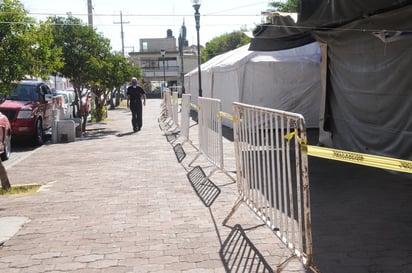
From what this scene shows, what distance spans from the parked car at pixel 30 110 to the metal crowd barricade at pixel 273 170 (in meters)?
8.47

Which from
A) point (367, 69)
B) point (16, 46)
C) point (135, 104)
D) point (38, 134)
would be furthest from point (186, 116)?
point (16, 46)

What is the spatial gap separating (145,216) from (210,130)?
10.2 feet

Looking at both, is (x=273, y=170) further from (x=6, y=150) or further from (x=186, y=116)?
(x=6, y=150)

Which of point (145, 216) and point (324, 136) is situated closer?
point (145, 216)

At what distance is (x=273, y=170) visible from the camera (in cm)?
441

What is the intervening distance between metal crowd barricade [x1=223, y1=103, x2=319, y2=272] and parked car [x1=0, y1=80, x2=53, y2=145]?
847 centimetres

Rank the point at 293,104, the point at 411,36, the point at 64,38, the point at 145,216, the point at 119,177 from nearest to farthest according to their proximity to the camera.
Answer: the point at 145,216, the point at 411,36, the point at 119,177, the point at 293,104, the point at 64,38

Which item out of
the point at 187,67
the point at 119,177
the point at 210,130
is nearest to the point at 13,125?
the point at 119,177

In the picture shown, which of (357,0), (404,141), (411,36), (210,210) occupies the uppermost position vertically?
(357,0)

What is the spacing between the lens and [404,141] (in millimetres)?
7152

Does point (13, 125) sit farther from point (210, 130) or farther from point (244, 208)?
point (244, 208)

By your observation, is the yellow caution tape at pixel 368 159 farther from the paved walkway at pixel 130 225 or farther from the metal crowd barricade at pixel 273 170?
the paved walkway at pixel 130 225

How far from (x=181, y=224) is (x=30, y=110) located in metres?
8.84

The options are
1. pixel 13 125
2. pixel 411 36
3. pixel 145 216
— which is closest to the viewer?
pixel 145 216
